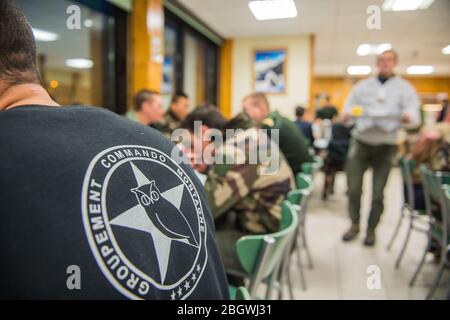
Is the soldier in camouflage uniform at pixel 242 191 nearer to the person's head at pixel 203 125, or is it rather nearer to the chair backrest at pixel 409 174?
the person's head at pixel 203 125

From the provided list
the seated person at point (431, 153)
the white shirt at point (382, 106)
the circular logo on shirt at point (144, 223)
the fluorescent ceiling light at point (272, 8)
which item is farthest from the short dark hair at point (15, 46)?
the seated person at point (431, 153)

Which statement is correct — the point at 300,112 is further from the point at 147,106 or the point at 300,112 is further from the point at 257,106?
the point at 147,106

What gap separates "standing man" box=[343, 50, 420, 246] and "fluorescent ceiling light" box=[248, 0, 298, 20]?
1492 mm

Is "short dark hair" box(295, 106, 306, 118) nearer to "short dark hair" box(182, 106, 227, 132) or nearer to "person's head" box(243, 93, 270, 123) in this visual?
"person's head" box(243, 93, 270, 123)

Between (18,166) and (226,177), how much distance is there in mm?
1051

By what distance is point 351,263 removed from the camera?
7.77 ft

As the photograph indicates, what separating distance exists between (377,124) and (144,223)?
2.32m

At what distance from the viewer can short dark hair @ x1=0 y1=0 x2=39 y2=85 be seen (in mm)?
450

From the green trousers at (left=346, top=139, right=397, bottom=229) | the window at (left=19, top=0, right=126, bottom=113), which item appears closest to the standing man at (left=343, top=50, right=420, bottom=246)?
the green trousers at (left=346, top=139, right=397, bottom=229)

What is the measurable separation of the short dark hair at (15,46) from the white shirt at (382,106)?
7.00ft

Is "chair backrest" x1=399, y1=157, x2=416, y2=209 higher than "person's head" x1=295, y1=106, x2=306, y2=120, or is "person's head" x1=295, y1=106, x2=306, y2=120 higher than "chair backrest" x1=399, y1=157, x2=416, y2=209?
"person's head" x1=295, y1=106, x2=306, y2=120

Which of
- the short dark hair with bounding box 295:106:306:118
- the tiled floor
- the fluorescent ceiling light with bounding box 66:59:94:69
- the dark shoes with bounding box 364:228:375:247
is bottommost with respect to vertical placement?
the tiled floor

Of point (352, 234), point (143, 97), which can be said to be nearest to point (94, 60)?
point (143, 97)
